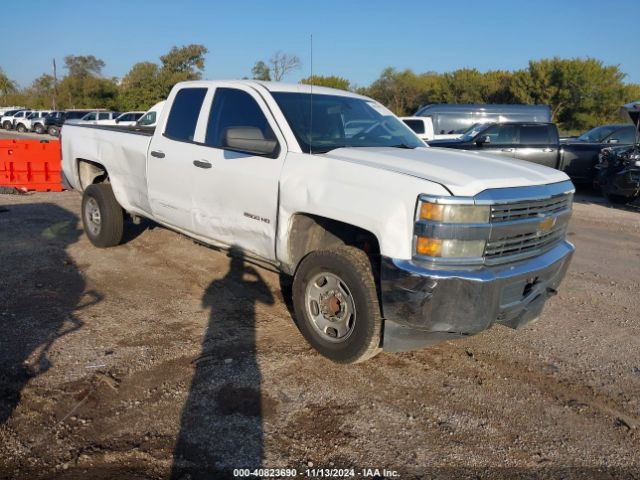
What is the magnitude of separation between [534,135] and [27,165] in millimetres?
11514

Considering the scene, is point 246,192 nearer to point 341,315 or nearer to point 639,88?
point 341,315

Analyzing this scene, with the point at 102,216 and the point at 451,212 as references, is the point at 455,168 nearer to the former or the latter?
the point at 451,212

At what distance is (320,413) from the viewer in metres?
3.30

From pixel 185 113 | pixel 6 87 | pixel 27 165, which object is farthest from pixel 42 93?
pixel 185 113

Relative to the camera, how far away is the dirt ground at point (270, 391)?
9.46 ft

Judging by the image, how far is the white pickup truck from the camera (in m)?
3.26

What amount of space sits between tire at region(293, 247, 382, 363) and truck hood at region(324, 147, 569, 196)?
2.16ft

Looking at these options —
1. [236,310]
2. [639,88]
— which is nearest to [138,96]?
[639,88]

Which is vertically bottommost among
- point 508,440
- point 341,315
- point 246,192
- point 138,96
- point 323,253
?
point 508,440

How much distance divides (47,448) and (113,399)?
52 cm

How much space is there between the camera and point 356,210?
11.6ft

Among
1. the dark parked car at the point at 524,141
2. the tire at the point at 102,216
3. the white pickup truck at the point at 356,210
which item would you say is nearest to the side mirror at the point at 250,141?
the white pickup truck at the point at 356,210

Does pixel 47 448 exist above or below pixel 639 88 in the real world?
below

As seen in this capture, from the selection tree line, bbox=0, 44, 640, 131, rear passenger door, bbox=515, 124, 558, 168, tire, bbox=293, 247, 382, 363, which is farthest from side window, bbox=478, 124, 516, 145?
tree line, bbox=0, 44, 640, 131
